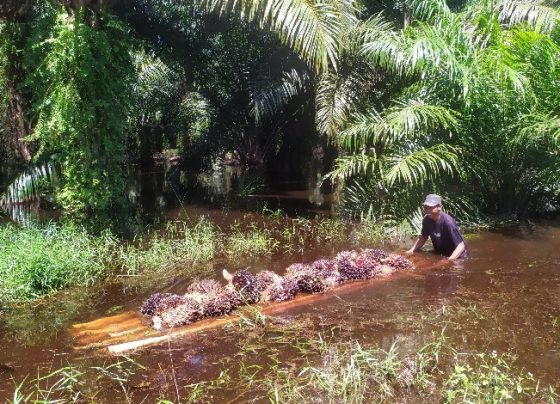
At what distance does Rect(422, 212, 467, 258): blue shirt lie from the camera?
7141 millimetres

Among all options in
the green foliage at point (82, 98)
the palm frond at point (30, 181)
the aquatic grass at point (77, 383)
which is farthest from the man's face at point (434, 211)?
the palm frond at point (30, 181)

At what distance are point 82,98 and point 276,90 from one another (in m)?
4.97

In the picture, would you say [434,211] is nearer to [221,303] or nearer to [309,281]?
[309,281]

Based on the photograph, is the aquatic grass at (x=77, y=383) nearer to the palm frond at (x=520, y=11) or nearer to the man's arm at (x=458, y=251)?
the man's arm at (x=458, y=251)

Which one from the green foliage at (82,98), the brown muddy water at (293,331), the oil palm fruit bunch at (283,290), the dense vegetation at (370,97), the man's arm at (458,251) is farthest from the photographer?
the dense vegetation at (370,97)

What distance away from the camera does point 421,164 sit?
8.47 m

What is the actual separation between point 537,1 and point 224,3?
9.35m

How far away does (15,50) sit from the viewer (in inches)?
380

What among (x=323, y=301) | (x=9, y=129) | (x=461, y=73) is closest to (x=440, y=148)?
(x=461, y=73)

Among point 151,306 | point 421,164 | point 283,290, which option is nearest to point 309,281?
point 283,290

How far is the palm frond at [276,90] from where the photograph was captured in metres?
12.2

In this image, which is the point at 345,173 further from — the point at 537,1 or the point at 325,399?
the point at 537,1

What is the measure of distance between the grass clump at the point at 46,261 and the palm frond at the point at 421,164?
14.1ft

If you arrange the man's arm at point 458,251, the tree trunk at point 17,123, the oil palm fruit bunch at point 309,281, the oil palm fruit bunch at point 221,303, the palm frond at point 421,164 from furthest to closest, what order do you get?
1. the tree trunk at point 17,123
2. the palm frond at point 421,164
3. the man's arm at point 458,251
4. the oil palm fruit bunch at point 309,281
5. the oil palm fruit bunch at point 221,303
